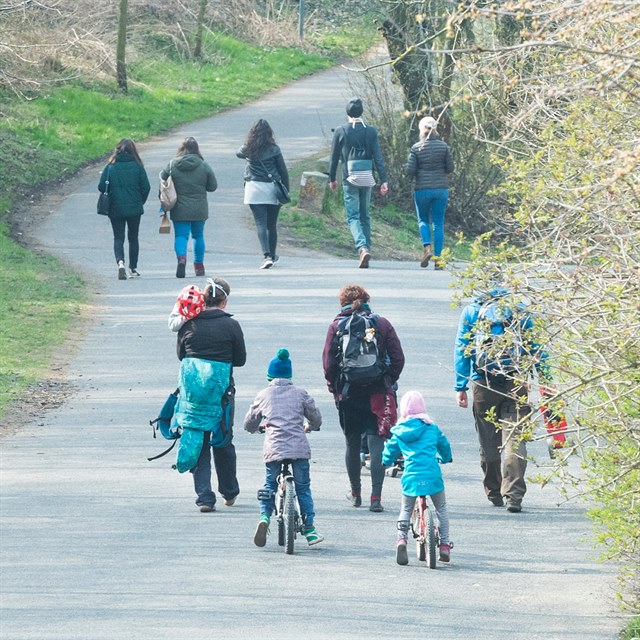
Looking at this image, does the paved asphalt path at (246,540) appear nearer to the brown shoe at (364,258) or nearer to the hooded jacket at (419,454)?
the hooded jacket at (419,454)

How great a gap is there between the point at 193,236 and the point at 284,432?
30.2ft

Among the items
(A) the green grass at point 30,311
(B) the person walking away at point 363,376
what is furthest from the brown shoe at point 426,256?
(B) the person walking away at point 363,376

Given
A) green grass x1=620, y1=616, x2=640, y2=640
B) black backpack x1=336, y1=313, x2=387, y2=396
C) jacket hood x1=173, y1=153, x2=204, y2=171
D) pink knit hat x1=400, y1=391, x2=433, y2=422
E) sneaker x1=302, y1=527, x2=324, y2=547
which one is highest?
jacket hood x1=173, y1=153, x2=204, y2=171

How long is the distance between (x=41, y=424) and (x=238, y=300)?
4.85 m

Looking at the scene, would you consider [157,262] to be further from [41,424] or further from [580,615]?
[580,615]

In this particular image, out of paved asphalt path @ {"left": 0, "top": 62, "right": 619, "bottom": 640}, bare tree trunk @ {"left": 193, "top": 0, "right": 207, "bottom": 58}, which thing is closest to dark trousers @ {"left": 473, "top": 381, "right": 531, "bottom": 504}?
paved asphalt path @ {"left": 0, "top": 62, "right": 619, "bottom": 640}

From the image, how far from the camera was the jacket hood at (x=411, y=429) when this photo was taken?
29.9 feet

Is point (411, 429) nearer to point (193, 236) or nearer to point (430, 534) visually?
point (430, 534)

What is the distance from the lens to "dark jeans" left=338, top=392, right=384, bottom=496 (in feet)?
33.3

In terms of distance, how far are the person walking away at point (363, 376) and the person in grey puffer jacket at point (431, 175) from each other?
28.7ft

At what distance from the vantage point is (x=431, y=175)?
19094 millimetres

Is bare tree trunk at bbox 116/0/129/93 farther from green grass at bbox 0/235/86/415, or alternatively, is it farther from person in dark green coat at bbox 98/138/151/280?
person in dark green coat at bbox 98/138/151/280

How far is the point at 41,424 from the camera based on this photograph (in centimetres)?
1260

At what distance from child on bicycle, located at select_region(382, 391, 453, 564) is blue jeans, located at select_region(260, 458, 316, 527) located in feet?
1.70
